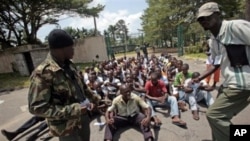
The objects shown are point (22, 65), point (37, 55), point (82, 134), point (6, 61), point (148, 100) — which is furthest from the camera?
point (6, 61)

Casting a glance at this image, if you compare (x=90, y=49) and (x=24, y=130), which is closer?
(x=24, y=130)

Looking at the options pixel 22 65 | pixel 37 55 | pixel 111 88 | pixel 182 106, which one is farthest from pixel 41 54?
pixel 182 106

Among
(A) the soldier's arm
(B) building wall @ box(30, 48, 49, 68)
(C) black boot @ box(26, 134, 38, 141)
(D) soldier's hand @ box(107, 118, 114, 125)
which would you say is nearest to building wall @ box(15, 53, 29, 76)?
(B) building wall @ box(30, 48, 49, 68)

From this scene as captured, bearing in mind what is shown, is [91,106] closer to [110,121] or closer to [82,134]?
[82,134]

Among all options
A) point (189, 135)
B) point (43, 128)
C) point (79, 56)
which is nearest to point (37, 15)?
point (79, 56)

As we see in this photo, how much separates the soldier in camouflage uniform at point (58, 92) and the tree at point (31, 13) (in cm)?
1895

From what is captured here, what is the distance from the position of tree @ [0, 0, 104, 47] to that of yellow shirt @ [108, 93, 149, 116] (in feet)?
56.1

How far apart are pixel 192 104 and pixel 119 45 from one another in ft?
82.1

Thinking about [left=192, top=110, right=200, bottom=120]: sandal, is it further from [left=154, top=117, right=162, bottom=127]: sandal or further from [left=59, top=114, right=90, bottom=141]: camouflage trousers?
[left=59, top=114, right=90, bottom=141]: camouflage trousers

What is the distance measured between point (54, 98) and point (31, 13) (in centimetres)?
2008

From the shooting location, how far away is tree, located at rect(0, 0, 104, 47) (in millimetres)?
19719

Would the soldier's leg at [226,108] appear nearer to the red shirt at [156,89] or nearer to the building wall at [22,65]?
the red shirt at [156,89]

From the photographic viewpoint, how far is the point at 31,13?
20281mm

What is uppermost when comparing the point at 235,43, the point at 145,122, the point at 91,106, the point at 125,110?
the point at 235,43
